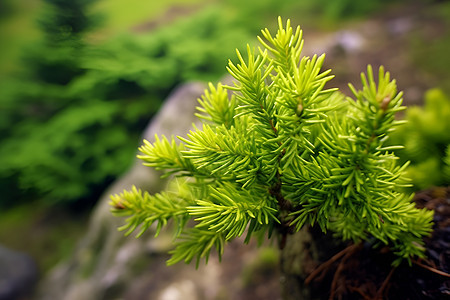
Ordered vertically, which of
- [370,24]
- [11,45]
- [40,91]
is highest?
[11,45]

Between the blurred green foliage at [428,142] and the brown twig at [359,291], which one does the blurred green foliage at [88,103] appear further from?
the brown twig at [359,291]

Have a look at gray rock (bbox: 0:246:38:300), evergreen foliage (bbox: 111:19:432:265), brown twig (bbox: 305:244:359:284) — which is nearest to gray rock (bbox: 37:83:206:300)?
gray rock (bbox: 0:246:38:300)

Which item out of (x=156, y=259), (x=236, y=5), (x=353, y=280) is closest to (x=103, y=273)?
(x=156, y=259)

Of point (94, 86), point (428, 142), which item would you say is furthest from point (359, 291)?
point (94, 86)

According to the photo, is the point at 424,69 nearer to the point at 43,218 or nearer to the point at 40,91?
the point at 40,91

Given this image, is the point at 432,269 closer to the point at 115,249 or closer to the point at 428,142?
the point at 428,142

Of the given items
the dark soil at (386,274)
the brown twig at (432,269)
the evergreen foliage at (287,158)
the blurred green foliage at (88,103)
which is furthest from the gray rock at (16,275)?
the brown twig at (432,269)
